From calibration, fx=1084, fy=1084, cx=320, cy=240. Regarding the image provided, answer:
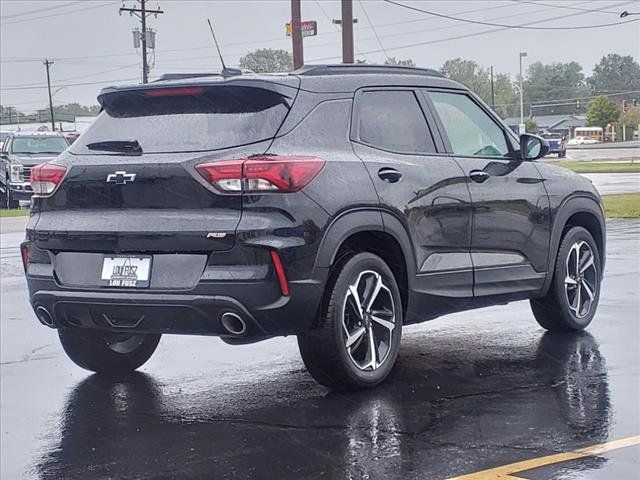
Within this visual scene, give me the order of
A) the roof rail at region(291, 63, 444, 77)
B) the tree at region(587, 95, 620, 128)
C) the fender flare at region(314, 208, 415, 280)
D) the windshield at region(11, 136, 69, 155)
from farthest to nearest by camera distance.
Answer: the tree at region(587, 95, 620, 128)
the windshield at region(11, 136, 69, 155)
the roof rail at region(291, 63, 444, 77)
the fender flare at region(314, 208, 415, 280)

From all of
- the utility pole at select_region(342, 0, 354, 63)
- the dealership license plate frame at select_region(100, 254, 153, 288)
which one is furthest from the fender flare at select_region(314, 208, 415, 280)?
the utility pole at select_region(342, 0, 354, 63)

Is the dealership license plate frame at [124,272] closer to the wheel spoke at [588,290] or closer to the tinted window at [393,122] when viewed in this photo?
the tinted window at [393,122]

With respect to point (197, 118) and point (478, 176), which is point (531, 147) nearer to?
point (478, 176)

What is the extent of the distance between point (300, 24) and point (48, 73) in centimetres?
6938

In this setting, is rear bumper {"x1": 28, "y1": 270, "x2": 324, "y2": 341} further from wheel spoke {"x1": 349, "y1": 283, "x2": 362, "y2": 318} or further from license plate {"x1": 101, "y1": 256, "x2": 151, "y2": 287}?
wheel spoke {"x1": 349, "y1": 283, "x2": 362, "y2": 318}

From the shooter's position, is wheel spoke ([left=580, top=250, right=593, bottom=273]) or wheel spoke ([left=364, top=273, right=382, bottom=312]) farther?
wheel spoke ([left=580, top=250, right=593, bottom=273])

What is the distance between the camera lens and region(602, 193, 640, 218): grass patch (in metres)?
19.1

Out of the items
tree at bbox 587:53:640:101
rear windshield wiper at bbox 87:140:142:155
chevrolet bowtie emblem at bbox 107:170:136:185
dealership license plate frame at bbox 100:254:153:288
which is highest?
tree at bbox 587:53:640:101

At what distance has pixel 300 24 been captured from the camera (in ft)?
109

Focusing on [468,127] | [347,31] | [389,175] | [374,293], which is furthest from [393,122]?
[347,31]

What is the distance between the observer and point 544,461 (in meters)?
4.79

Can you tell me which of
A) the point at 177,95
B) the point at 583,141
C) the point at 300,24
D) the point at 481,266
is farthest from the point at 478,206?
the point at 583,141

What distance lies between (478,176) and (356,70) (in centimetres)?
109

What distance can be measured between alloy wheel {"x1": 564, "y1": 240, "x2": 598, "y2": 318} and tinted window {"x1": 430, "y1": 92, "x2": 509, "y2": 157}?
1.03 metres
